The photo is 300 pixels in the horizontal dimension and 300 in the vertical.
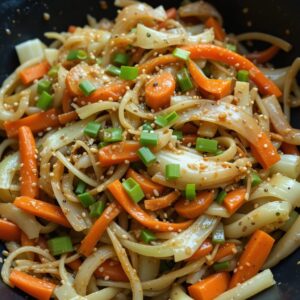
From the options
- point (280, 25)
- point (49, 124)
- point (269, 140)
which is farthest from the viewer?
point (280, 25)

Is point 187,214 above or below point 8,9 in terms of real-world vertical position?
below

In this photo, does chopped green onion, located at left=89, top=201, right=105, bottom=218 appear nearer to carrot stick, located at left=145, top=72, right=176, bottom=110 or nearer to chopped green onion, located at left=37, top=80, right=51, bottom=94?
carrot stick, located at left=145, top=72, right=176, bottom=110

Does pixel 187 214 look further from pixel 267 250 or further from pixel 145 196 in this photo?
pixel 267 250

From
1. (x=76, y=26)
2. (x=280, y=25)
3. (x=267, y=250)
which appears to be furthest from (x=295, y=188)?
(x=76, y=26)

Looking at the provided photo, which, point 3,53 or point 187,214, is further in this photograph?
point 3,53

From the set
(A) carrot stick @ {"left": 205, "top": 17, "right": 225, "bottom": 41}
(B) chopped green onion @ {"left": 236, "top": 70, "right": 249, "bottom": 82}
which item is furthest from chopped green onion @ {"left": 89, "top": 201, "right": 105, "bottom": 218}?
(A) carrot stick @ {"left": 205, "top": 17, "right": 225, "bottom": 41}
